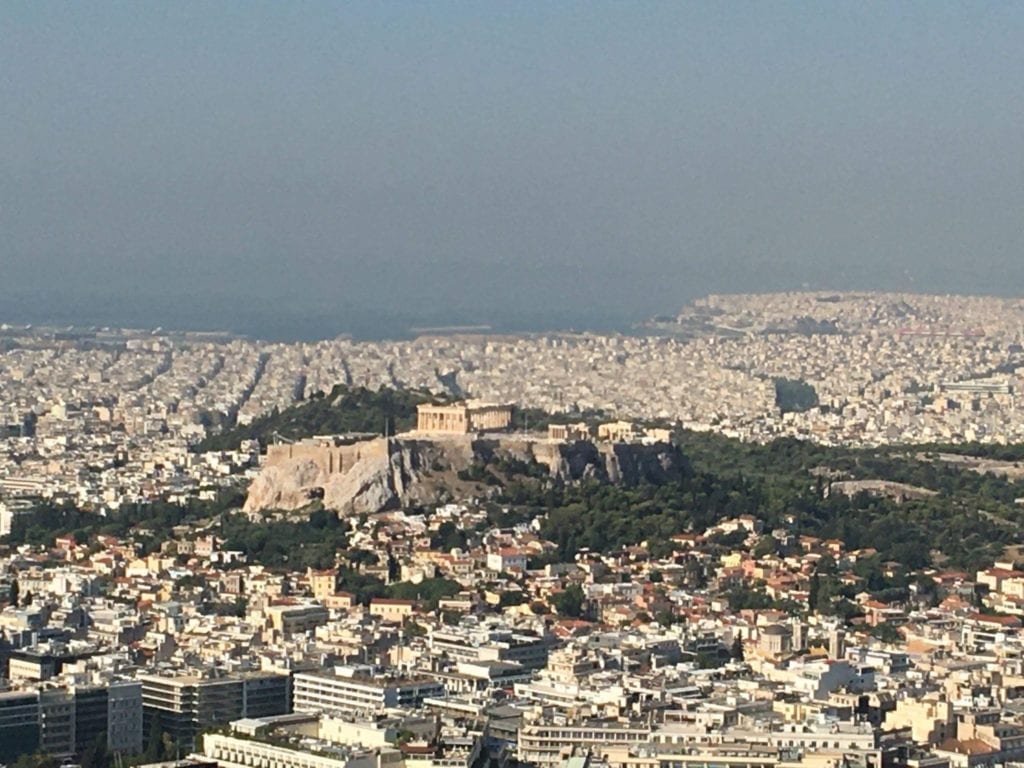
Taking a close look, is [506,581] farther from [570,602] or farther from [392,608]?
[392,608]

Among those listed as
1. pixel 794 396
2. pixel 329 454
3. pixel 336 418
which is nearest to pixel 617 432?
pixel 336 418

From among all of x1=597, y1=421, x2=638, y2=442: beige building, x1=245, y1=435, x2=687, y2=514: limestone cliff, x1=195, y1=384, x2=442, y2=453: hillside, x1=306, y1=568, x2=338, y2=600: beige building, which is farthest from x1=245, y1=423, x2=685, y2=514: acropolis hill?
x1=306, y1=568, x2=338, y2=600: beige building

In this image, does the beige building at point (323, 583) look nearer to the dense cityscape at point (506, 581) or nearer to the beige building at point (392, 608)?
the dense cityscape at point (506, 581)

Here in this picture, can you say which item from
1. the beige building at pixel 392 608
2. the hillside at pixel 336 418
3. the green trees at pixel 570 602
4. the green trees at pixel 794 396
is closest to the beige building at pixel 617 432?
the hillside at pixel 336 418

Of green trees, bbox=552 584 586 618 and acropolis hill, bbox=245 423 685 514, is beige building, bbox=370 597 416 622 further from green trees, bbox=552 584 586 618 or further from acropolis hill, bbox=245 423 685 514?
acropolis hill, bbox=245 423 685 514

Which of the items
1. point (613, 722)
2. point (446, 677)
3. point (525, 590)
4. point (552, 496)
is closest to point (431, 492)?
point (552, 496)

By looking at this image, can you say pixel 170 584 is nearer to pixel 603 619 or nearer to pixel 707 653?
pixel 603 619
